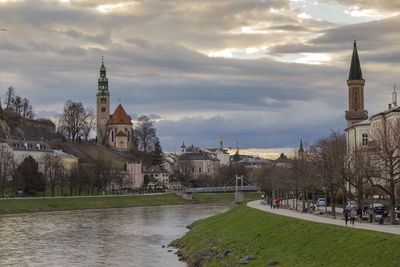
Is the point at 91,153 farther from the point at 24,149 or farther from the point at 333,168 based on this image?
the point at 333,168

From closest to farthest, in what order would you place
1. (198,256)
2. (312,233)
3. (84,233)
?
(312,233)
(198,256)
(84,233)

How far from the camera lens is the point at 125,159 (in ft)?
635

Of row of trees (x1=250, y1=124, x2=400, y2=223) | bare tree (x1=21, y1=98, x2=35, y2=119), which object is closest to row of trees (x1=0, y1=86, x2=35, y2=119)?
bare tree (x1=21, y1=98, x2=35, y2=119)

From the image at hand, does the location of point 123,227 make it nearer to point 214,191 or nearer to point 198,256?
point 198,256

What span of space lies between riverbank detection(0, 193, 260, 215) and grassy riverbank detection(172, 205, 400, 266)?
4855 centimetres

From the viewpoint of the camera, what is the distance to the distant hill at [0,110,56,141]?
156 m

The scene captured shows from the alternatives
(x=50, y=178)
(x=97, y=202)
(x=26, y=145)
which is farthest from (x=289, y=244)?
(x=26, y=145)

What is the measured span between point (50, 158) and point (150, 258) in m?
94.4

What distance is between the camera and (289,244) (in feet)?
118

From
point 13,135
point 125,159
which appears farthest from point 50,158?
point 125,159

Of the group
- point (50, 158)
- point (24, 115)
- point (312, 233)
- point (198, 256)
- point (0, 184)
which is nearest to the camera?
point (312, 233)

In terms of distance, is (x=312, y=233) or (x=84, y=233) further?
(x=84, y=233)

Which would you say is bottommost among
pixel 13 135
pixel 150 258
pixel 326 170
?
pixel 150 258

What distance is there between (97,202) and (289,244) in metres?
79.3
